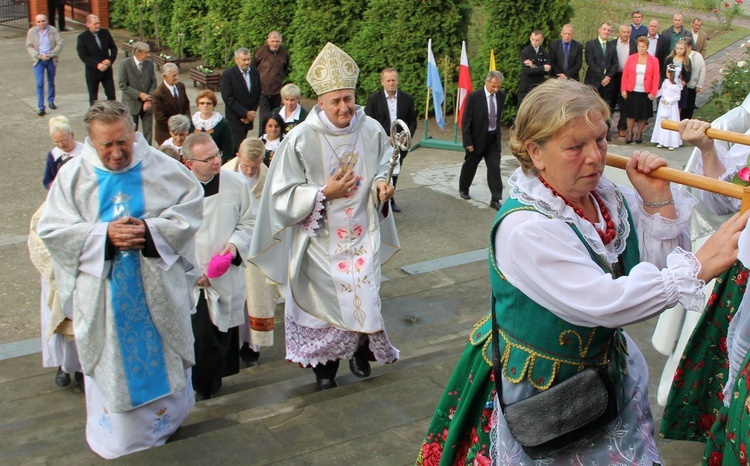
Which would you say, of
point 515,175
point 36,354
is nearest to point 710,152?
point 515,175

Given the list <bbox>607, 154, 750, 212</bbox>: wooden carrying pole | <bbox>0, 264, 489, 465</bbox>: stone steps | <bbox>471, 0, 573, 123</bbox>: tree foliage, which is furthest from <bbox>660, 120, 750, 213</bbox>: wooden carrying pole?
<bbox>471, 0, 573, 123</bbox>: tree foliage

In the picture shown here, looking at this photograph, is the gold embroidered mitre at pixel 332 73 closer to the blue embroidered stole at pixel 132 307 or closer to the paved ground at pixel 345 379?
the blue embroidered stole at pixel 132 307

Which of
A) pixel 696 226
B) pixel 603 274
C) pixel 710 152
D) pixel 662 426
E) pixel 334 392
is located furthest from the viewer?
pixel 334 392

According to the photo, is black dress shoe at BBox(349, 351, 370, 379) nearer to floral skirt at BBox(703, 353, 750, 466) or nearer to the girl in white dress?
floral skirt at BBox(703, 353, 750, 466)

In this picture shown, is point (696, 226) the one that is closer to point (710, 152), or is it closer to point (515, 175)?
point (710, 152)

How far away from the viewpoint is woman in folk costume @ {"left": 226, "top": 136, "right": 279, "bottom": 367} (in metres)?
6.68

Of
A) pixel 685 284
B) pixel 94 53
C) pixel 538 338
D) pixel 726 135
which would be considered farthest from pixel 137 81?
pixel 685 284

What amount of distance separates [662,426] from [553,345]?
5.46 ft

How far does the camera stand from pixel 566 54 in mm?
14445

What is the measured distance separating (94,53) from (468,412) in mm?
13160

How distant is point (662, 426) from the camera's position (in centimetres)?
444

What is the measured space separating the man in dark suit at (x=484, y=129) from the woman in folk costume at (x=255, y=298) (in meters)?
4.85

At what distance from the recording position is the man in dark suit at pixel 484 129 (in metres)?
11.3

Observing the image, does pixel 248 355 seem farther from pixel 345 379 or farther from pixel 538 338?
pixel 538 338
